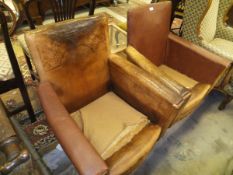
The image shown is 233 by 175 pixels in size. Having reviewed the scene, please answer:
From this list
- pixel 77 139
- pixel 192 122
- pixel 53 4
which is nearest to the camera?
pixel 77 139

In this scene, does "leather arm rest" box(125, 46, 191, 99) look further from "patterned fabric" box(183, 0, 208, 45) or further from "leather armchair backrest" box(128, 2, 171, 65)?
"patterned fabric" box(183, 0, 208, 45)

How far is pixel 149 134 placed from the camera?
1142mm

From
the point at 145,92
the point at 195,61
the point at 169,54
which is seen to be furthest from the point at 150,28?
the point at 145,92

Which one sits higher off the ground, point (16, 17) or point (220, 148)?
point (16, 17)

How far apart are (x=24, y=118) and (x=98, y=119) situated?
851 mm

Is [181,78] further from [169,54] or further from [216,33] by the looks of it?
[216,33]

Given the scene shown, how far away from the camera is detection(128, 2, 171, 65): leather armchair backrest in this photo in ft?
4.66

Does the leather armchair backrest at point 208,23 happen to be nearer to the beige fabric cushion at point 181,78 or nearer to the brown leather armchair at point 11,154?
the beige fabric cushion at point 181,78

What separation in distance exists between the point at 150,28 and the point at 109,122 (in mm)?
792

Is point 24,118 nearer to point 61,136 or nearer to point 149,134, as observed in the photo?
point 61,136

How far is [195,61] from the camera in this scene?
1.61m

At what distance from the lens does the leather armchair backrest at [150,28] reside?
1421 millimetres

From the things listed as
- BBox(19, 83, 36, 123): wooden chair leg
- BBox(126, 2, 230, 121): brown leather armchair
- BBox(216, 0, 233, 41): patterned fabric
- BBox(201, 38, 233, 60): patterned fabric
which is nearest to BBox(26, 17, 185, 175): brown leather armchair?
BBox(126, 2, 230, 121): brown leather armchair

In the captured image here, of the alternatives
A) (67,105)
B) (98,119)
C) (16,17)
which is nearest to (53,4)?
(67,105)
